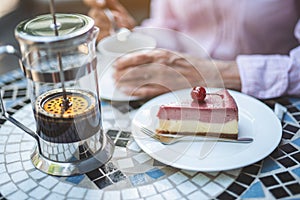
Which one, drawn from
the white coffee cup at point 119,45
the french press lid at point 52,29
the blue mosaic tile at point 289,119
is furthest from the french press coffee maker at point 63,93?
the blue mosaic tile at point 289,119

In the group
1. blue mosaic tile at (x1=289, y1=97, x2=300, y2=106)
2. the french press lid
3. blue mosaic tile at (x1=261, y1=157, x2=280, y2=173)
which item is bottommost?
blue mosaic tile at (x1=261, y1=157, x2=280, y2=173)

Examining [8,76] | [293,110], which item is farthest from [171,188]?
[8,76]

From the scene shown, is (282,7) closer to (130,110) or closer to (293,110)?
(293,110)

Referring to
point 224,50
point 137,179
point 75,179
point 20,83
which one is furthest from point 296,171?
point 20,83

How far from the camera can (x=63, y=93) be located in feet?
2.56

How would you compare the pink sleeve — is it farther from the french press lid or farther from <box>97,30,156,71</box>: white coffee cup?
the french press lid

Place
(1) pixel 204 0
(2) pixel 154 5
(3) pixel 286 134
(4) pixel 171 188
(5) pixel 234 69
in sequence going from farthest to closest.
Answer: (2) pixel 154 5 → (1) pixel 204 0 → (5) pixel 234 69 → (3) pixel 286 134 → (4) pixel 171 188

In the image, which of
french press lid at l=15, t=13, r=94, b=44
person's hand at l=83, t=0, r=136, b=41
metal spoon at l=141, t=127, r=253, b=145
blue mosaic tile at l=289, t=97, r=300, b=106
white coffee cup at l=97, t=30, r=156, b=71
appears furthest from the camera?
person's hand at l=83, t=0, r=136, b=41

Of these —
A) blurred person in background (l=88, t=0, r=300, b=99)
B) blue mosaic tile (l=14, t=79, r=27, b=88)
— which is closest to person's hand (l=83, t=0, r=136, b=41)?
blurred person in background (l=88, t=0, r=300, b=99)

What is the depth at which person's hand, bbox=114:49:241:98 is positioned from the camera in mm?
1011

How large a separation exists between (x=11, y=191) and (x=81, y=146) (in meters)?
0.14

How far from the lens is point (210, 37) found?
1233 millimetres

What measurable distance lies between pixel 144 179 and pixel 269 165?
23cm

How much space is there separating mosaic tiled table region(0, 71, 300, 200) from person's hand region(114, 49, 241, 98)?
198 millimetres
